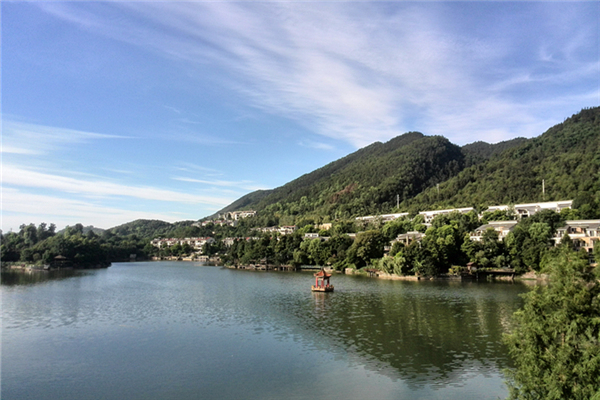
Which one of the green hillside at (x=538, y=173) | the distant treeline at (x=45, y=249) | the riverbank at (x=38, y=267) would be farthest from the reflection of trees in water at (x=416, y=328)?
the distant treeline at (x=45, y=249)

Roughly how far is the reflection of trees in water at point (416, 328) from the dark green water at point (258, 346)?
6 cm

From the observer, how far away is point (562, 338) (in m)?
9.61

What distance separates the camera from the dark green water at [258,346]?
13.7m

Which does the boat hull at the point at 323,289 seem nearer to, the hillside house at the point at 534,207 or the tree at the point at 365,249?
the tree at the point at 365,249

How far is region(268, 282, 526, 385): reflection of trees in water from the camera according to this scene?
1552 cm

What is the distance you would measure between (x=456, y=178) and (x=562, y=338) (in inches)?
3879

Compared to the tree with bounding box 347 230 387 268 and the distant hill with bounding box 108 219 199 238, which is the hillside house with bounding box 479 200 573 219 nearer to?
the tree with bounding box 347 230 387 268

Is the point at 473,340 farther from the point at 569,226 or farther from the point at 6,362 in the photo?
the point at 569,226

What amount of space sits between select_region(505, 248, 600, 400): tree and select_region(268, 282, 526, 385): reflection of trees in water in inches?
190

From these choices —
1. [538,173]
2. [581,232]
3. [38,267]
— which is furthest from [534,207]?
[38,267]

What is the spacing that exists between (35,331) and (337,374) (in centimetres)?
1605

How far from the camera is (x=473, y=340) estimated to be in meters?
18.8

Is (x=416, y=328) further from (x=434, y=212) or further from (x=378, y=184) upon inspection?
(x=378, y=184)

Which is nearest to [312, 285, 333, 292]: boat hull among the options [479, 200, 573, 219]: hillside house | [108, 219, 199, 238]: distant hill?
[479, 200, 573, 219]: hillside house
